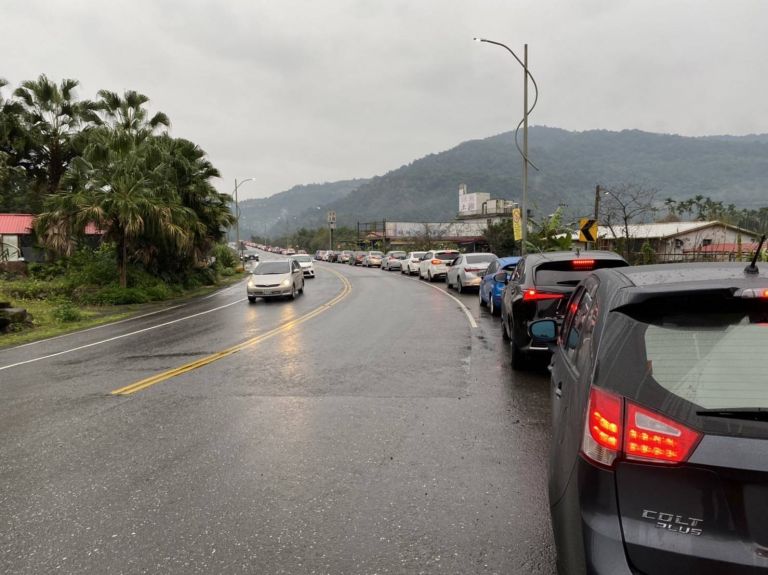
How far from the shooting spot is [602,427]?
2041 mm

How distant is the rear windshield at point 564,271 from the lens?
302 inches

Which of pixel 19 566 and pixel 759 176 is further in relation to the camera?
pixel 759 176

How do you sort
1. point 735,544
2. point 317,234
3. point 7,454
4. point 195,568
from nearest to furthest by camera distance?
point 735,544 → point 195,568 → point 7,454 → point 317,234

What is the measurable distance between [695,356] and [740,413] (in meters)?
0.23

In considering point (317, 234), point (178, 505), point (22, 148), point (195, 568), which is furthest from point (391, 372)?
point (317, 234)

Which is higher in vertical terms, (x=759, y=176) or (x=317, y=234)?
(x=759, y=176)

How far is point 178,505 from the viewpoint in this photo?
12.8 ft

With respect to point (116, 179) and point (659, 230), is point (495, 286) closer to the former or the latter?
point (116, 179)

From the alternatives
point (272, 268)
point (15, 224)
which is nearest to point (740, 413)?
point (272, 268)

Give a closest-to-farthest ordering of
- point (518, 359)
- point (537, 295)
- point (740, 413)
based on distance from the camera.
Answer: point (740, 413) → point (537, 295) → point (518, 359)

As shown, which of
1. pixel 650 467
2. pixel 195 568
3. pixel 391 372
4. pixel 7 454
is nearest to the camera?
pixel 650 467

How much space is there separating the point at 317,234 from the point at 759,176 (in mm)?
161842

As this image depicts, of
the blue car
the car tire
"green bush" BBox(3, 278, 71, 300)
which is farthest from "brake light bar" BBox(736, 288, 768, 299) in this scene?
"green bush" BBox(3, 278, 71, 300)

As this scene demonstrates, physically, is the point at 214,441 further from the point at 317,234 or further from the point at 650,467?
the point at 317,234
